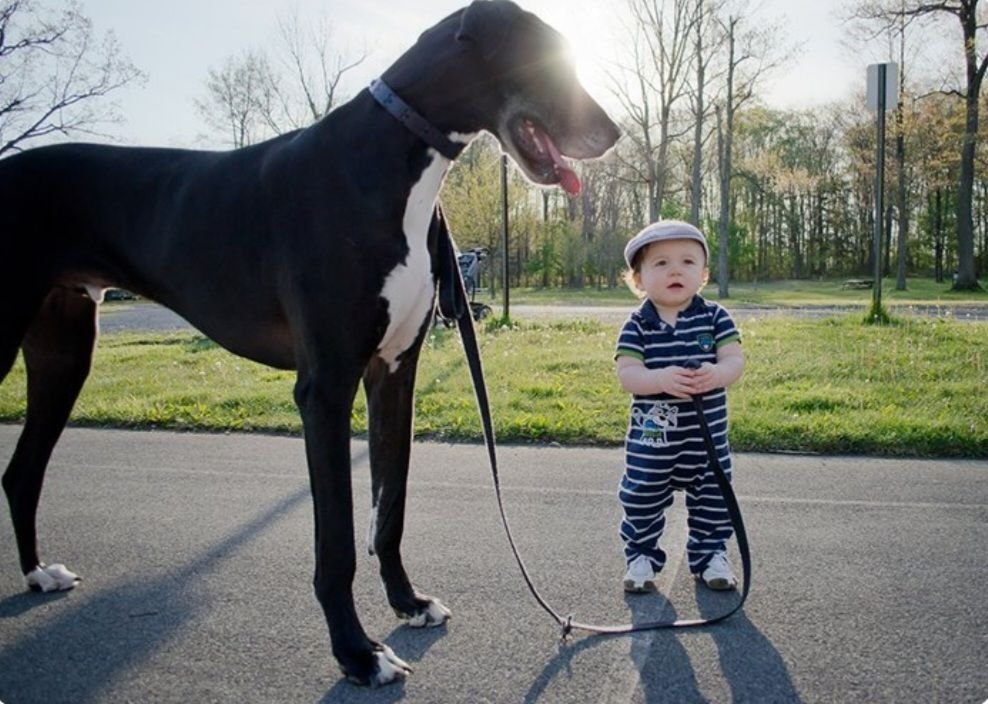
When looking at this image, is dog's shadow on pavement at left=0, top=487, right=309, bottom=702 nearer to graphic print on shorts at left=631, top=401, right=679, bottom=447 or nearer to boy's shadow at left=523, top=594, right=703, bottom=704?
boy's shadow at left=523, top=594, right=703, bottom=704

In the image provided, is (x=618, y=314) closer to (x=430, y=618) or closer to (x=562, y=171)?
(x=430, y=618)

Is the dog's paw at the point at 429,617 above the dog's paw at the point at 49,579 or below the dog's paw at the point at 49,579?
below

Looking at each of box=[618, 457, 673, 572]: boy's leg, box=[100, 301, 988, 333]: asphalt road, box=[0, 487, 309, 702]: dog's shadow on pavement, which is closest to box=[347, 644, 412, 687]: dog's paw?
box=[0, 487, 309, 702]: dog's shadow on pavement

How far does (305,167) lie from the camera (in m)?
2.57

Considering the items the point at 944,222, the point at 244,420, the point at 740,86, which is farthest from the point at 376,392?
the point at 944,222

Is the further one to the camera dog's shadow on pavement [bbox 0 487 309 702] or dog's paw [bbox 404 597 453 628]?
dog's paw [bbox 404 597 453 628]

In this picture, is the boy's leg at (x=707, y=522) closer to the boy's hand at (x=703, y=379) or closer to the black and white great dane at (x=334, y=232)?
the boy's hand at (x=703, y=379)

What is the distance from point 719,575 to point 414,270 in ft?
5.59

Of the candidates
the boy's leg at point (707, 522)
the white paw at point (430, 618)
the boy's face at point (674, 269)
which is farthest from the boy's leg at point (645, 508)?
the white paw at point (430, 618)

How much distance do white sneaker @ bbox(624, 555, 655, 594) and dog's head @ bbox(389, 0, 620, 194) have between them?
1.52 meters

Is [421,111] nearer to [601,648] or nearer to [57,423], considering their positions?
[601,648]

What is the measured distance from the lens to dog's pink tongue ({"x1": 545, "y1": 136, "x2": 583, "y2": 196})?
2.45 metres

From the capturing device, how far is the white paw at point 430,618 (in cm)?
288

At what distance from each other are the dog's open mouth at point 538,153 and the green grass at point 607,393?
3442 mm
